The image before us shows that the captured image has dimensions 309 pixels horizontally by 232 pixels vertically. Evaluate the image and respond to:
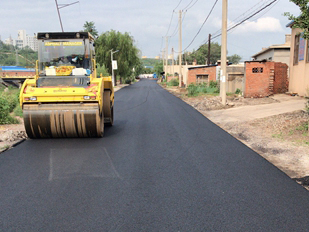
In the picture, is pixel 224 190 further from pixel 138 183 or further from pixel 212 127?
pixel 212 127

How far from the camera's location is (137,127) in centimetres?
1189

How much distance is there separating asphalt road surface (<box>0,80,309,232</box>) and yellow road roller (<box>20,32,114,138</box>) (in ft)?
1.39

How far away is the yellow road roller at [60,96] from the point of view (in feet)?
29.1

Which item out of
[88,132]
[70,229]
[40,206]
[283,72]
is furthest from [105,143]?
[283,72]

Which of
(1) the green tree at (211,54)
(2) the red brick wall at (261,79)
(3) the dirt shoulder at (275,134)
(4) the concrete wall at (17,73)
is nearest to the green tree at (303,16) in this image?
(3) the dirt shoulder at (275,134)

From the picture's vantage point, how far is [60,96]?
8.91m

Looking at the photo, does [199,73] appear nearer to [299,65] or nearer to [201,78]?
[201,78]

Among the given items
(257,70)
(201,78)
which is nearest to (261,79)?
(257,70)

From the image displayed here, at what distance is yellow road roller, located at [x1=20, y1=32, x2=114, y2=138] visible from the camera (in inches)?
349

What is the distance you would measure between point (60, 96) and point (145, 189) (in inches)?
180

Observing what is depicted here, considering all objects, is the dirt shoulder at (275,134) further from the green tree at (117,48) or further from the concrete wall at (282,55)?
the green tree at (117,48)

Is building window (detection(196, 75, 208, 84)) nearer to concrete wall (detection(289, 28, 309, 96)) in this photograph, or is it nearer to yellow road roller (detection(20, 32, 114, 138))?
concrete wall (detection(289, 28, 309, 96))

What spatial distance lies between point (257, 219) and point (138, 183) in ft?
7.02

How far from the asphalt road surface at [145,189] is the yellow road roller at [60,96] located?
0.42 meters
